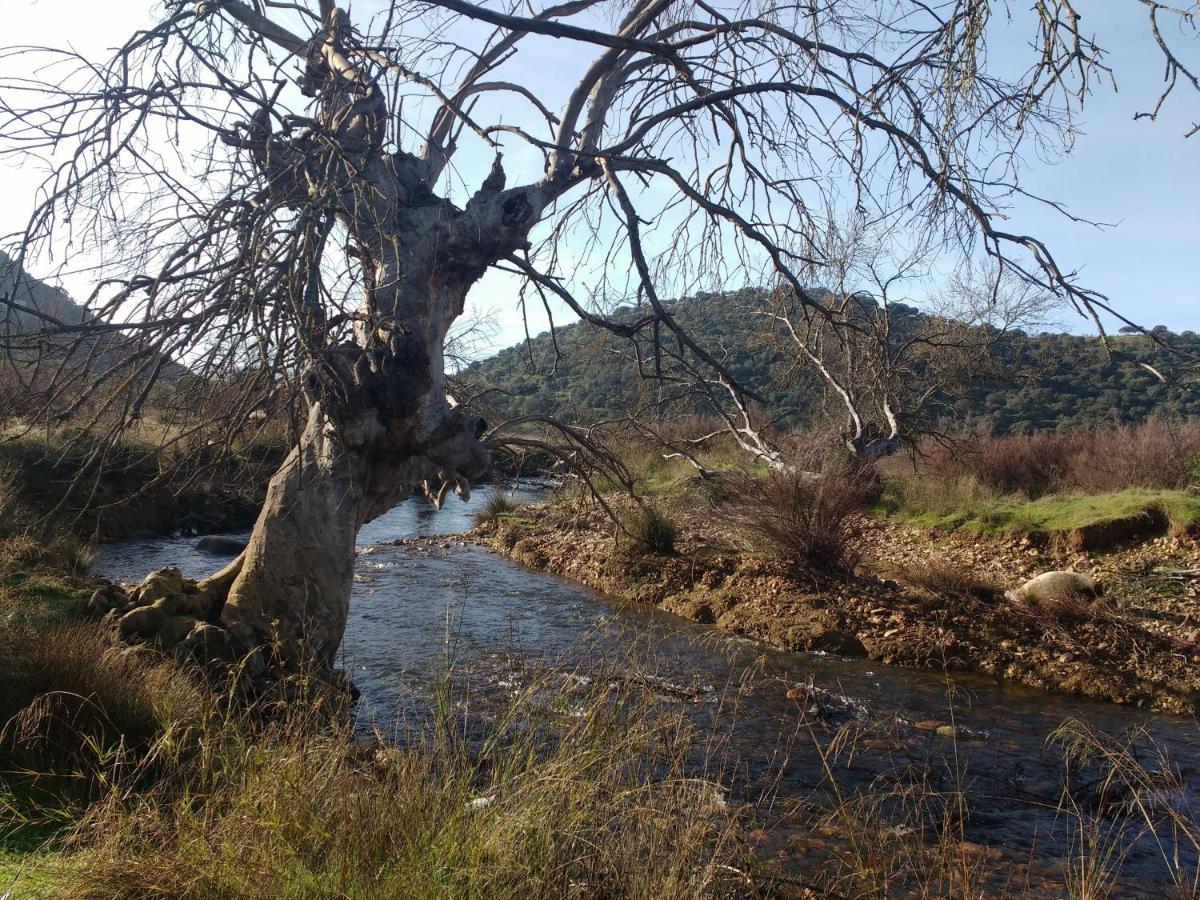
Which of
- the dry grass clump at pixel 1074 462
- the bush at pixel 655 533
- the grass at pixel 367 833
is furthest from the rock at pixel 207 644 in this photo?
the dry grass clump at pixel 1074 462

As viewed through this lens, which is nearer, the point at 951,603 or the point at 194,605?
the point at 194,605

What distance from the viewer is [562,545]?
47.4ft

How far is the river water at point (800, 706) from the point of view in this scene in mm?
4891

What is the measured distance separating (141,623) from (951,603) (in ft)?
28.1

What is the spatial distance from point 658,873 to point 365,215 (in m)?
4.36

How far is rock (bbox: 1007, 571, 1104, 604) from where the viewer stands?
9.48 meters

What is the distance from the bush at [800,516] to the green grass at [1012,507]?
3.50m

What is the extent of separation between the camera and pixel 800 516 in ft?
36.2

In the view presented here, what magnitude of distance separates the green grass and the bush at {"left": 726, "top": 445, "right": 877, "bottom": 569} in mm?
3499

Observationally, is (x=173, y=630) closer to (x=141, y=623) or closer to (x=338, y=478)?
(x=141, y=623)

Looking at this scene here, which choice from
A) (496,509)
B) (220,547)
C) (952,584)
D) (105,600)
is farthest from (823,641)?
(496,509)

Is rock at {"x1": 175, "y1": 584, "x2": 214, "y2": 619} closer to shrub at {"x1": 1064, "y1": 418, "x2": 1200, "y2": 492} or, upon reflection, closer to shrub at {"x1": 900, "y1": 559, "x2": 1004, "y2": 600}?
shrub at {"x1": 900, "y1": 559, "x2": 1004, "y2": 600}

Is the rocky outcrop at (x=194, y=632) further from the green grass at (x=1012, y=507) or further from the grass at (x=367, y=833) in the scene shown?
the green grass at (x=1012, y=507)

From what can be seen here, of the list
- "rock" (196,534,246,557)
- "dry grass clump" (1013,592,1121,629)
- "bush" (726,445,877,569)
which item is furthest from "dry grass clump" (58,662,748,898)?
"rock" (196,534,246,557)
